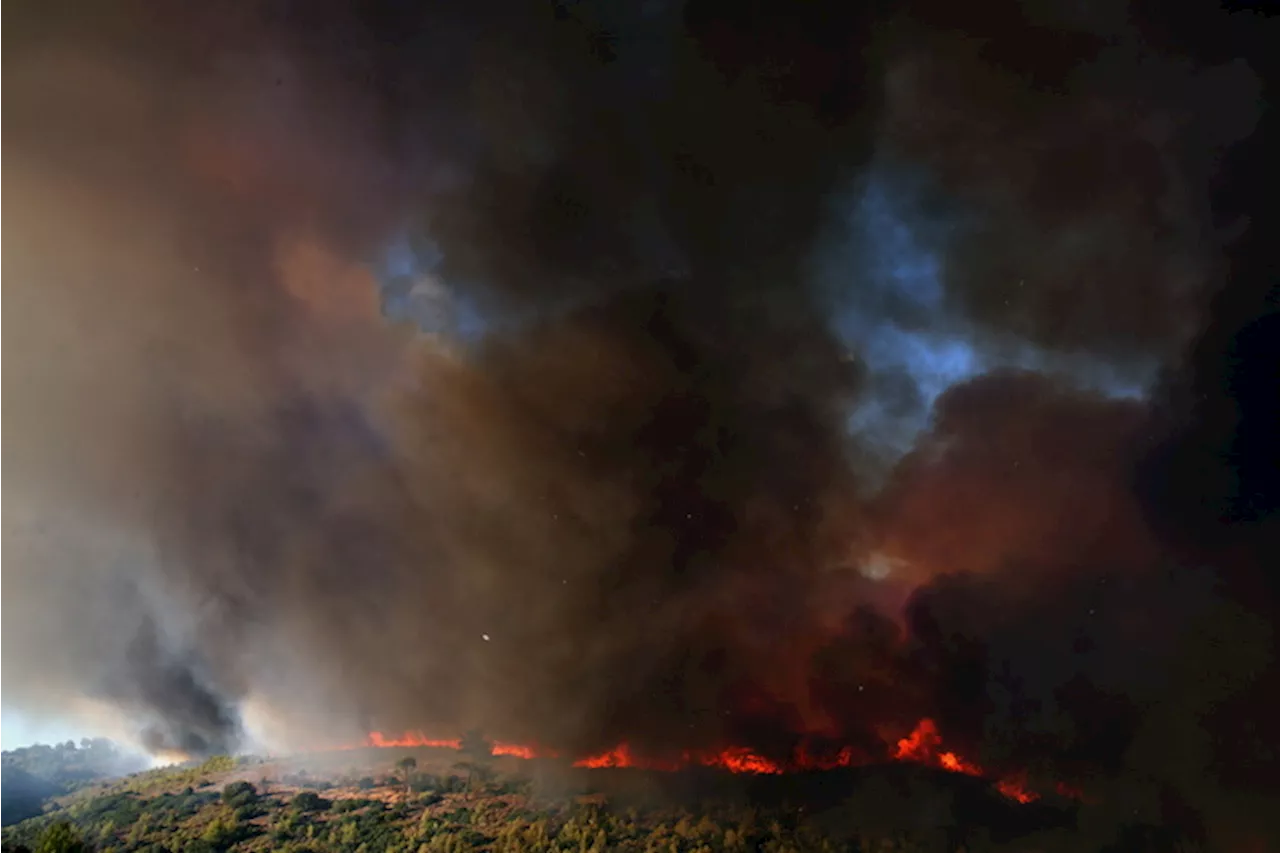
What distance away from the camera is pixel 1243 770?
3456cm

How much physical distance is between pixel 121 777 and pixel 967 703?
57.5 metres

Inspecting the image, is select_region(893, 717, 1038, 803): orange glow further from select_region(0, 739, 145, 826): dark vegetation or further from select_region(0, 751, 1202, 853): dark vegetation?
select_region(0, 739, 145, 826): dark vegetation

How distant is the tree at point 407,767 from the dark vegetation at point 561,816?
0.73 ft

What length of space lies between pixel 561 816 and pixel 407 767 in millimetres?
12965

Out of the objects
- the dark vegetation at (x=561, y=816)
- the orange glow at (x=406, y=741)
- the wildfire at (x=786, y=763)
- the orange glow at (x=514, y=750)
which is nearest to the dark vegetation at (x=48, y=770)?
the dark vegetation at (x=561, y=816)

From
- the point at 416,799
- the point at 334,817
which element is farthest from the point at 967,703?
the point at 334,817

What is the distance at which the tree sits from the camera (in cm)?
4134

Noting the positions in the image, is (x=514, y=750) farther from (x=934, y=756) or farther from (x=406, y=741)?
(x=934, y=756)

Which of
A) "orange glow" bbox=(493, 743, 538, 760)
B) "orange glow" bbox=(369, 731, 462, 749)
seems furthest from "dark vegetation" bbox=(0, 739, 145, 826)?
"orange glow" bbox=(493, 743, 538, 760)

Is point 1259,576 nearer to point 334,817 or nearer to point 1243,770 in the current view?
point 1243,770

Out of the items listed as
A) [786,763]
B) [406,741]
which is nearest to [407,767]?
[406,741]

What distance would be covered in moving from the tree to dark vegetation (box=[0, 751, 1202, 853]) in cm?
→ 22

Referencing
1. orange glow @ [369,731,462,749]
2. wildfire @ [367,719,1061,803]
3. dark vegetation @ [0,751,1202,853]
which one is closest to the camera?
dark vegetation @ [0,751,1202,853]

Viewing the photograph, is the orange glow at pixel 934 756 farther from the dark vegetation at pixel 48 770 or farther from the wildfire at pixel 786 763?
the dark vegetation at pixel 48 770
